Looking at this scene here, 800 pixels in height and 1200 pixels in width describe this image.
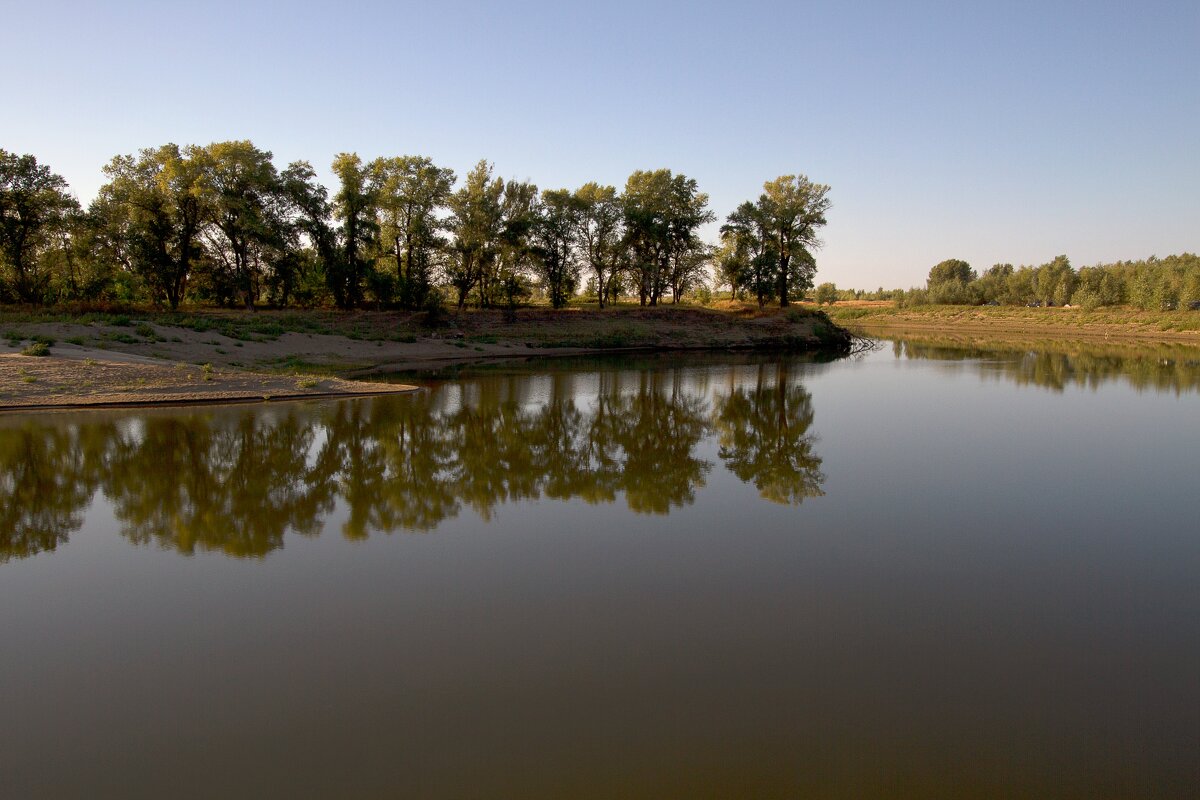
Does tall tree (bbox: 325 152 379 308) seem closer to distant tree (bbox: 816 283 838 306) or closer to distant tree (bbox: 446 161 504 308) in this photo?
distant tree (bbox: 446 161 504 308)

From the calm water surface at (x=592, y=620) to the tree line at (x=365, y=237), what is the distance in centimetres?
2970

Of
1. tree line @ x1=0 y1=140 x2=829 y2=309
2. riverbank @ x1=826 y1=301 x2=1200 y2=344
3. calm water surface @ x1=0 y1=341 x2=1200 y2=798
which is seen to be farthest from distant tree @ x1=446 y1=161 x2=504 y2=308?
riverbank @ x1=826 y1=301 x2=1200 y2=344

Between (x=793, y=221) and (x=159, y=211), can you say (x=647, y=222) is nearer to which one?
(x=793, y=221)

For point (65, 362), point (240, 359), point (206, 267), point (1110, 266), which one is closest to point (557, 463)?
point (65, 362)

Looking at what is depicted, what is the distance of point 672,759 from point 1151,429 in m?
19.6

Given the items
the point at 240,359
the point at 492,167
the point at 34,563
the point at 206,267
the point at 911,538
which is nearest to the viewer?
the point at 34,563

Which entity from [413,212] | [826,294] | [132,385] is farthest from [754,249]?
[826,294]

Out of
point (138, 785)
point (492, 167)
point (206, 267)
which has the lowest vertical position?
point (138, 785)

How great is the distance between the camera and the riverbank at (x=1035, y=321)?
64438 millimetres

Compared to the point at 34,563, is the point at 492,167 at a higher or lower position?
higher

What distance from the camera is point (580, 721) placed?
17.8ft

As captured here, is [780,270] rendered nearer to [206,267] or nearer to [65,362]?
[206,267]

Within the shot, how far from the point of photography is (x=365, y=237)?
47062 mm

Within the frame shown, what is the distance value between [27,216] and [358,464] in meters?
35.2
